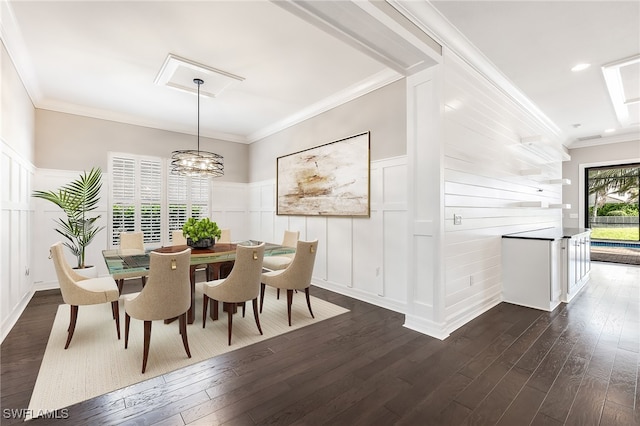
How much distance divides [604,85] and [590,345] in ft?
11.6

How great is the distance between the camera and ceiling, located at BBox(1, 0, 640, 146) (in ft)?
8.21

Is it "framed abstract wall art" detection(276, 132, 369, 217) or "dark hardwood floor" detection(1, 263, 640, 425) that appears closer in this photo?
"dark hardwood floor" detection(1, 263, 640, 425)

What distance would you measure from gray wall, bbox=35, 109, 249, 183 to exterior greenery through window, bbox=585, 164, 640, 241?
948 centimetres

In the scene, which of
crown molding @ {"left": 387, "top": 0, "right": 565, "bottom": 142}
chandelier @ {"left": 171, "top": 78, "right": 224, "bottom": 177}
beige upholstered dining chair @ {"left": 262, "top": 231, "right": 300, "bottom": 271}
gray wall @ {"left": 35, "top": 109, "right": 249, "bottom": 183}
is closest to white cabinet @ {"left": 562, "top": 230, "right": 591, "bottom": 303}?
crown molding @ {"left": 387, "top": 0, "right": 565, "bottom": 142}

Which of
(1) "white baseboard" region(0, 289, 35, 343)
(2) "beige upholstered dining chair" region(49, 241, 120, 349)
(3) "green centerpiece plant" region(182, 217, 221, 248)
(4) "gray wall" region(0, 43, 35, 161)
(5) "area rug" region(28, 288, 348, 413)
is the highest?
(4) "gray wall" region(0, 43, 35, 161)

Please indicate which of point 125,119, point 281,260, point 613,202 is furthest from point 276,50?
point 613,202

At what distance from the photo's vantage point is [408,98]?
308cm

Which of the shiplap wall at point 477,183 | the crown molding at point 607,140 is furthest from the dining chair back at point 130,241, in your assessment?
the crown molding at point 607,140

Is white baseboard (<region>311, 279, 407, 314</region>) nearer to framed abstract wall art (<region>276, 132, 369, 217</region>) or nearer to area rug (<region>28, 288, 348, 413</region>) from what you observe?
area rug (<region>28, 288, 348, 413</region>)

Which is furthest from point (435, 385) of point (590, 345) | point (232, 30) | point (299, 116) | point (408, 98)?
point (299, 116)

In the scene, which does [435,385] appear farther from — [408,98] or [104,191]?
[104,191]

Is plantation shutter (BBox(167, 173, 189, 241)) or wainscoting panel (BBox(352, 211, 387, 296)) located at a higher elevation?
plantation shutter (BBox(167, 173, 189, 241))

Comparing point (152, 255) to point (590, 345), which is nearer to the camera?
point (152, 255)

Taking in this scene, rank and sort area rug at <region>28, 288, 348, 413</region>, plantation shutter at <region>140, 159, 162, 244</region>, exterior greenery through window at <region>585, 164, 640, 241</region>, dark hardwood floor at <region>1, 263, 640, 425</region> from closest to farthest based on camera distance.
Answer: dark hardwood floor at <region>1, 263, 640, 425</region>
area rug at <region>28, 288, 348, 413</region>
plantation shutter at <region>140, 159, 162, 244</region>
exterior greenery through window at <region>585, 164, 640, 241</region>
